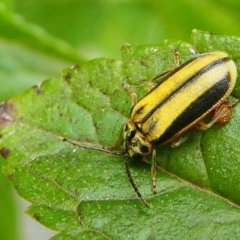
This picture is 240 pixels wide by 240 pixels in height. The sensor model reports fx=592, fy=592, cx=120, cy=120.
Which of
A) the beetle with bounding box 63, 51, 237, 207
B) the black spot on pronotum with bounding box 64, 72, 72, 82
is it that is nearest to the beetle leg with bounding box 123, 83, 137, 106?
the beetle with bounding box 63, 51, 237, 207

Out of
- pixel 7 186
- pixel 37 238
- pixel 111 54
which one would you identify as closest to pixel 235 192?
pixel 7 186

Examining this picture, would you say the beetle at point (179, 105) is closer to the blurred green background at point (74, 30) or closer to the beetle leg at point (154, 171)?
the beetle leg at point (154, 171)

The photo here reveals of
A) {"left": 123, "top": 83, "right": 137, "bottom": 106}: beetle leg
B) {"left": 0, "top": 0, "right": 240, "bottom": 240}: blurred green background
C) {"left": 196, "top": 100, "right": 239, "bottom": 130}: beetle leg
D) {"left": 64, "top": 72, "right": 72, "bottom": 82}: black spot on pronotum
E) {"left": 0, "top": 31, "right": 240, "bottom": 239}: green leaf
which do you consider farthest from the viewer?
{"left": 0, "top": 0, "right": 240, "bottom": 240}: blurred green background

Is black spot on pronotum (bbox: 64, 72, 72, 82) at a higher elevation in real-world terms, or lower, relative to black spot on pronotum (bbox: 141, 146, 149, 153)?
higher

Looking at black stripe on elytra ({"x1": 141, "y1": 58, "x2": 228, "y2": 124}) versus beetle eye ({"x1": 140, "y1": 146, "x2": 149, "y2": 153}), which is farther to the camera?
beetle eye ({"x1": 140, "y1": 146, "x2": 149, "y2": 153})

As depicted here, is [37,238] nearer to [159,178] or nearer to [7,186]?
[7,186]

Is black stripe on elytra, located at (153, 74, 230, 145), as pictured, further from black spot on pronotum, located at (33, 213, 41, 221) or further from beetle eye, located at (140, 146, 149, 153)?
black spot on pronotum, located at (33, 213, 41, 221)

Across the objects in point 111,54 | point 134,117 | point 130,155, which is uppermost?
point 111,54
